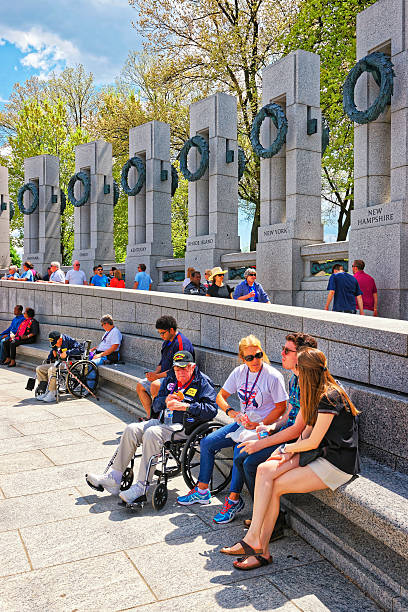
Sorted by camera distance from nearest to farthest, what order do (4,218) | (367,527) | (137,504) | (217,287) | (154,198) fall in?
(367,527)
(137,504)
(217,287)
(154,198)
(4,218)

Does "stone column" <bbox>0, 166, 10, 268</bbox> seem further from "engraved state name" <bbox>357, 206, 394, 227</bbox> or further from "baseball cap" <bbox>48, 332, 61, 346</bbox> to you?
"engraved state name" <bbox>357, 206, 394, 227</bbox>

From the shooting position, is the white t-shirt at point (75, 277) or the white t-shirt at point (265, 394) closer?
the white t-shirt at point (265, 394)

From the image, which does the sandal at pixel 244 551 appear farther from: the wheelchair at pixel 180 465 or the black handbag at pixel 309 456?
the wheelchair at pixel 180 465

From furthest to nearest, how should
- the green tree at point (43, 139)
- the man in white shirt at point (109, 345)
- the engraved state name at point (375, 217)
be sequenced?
the green tree at point (43, 139) → the engraved state name at point (375, 217) → the man in white shirt at point (109, 345)

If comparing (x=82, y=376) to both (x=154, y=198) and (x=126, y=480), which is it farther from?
(x=154, y=198)

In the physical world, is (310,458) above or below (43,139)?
below

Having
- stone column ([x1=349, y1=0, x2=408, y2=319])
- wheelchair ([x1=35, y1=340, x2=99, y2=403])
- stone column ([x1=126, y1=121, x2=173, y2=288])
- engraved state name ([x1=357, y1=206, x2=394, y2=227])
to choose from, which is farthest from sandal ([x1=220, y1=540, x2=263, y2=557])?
stone column ([x1=126, y1=121, x2=173, y2=288])

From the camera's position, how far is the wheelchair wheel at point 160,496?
5.20 meters


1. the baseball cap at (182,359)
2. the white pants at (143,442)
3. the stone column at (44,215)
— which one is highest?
the stone column at (44,215)

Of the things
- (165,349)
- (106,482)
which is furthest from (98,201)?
(106,482)

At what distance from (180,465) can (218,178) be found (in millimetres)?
12153

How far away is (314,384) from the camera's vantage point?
13.8ft

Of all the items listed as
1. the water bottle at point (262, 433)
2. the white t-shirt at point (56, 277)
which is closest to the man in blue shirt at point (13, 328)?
the white t-shirt at point (56, 277)

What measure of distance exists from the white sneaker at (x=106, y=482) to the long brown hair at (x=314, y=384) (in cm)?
220
